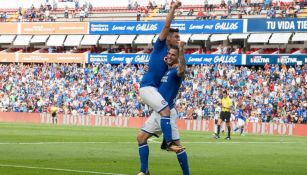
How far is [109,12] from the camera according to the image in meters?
79.9

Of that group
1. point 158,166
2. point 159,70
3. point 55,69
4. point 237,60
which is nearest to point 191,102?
point 237,60

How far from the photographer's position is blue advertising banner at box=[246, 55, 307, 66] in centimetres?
5944

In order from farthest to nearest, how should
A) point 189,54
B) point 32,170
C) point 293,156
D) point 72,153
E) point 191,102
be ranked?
point 189,54 → point 191,102 → point 293,156 → point 72,153 → point 32,170

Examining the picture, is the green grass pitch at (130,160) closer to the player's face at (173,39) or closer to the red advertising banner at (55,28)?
the player's face at (173,39)

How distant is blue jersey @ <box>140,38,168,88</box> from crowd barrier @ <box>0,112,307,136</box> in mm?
32407

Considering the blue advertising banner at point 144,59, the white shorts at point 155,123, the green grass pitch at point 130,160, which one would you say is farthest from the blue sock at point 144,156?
the blue advertising banner at point 144,59

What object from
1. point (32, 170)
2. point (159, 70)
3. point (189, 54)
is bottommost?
point (32, 170)

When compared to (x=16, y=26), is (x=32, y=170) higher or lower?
lower

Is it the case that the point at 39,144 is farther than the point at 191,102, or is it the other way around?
the point at 191,102

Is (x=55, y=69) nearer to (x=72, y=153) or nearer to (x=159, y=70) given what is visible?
(x=72, y=153)

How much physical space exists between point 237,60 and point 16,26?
96.2ft

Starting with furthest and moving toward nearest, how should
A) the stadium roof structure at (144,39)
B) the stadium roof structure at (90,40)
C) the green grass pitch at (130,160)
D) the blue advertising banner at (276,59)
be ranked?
the stadium roof structure at (90,40) → the stadium roof structure at (144,39) → the blue advertising banner at (276,59) → the green grass pitch at (130,160)

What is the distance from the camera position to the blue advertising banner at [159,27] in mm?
67125

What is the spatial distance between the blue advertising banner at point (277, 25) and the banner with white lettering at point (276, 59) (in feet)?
9.69
